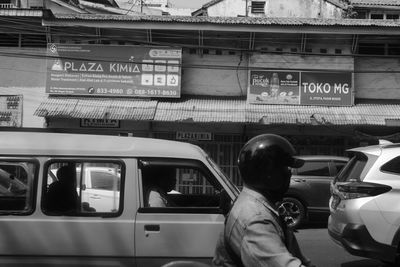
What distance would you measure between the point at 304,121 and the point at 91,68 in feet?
23.9

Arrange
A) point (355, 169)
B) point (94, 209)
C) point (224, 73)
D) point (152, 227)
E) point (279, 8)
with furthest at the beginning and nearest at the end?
point (279, 8), point (224, 73), point (355, 169), point (94, 209), point (152, 227)

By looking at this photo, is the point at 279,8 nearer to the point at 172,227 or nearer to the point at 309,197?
the point at 309,197

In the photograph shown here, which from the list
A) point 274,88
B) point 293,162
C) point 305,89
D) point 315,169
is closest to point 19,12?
point 274,88

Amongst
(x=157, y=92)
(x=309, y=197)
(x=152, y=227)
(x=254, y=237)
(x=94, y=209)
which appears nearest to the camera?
(x=254, y=237)

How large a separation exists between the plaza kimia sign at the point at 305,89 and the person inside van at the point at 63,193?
12553mm

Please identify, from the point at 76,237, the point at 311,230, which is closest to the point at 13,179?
the point at 76,237

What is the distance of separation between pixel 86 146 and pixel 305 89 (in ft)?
43.2

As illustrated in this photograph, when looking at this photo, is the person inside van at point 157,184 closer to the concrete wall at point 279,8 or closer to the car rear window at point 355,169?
the car rear window at point 355,169

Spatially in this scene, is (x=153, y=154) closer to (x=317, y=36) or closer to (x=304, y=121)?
(x=304, y=121)

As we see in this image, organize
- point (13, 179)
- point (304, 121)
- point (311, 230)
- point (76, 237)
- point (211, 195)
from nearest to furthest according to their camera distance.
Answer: point (76, 237) < point (13, 179) < point (211, 195) < point (311, 230) < point (304, 121)

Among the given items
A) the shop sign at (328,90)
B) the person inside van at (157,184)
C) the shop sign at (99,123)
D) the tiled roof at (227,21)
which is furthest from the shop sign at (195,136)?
the person inside van at (157,184)

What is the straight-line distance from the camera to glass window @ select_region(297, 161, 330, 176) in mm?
11492

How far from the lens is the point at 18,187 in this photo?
172 inches

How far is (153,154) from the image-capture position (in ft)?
14.3
